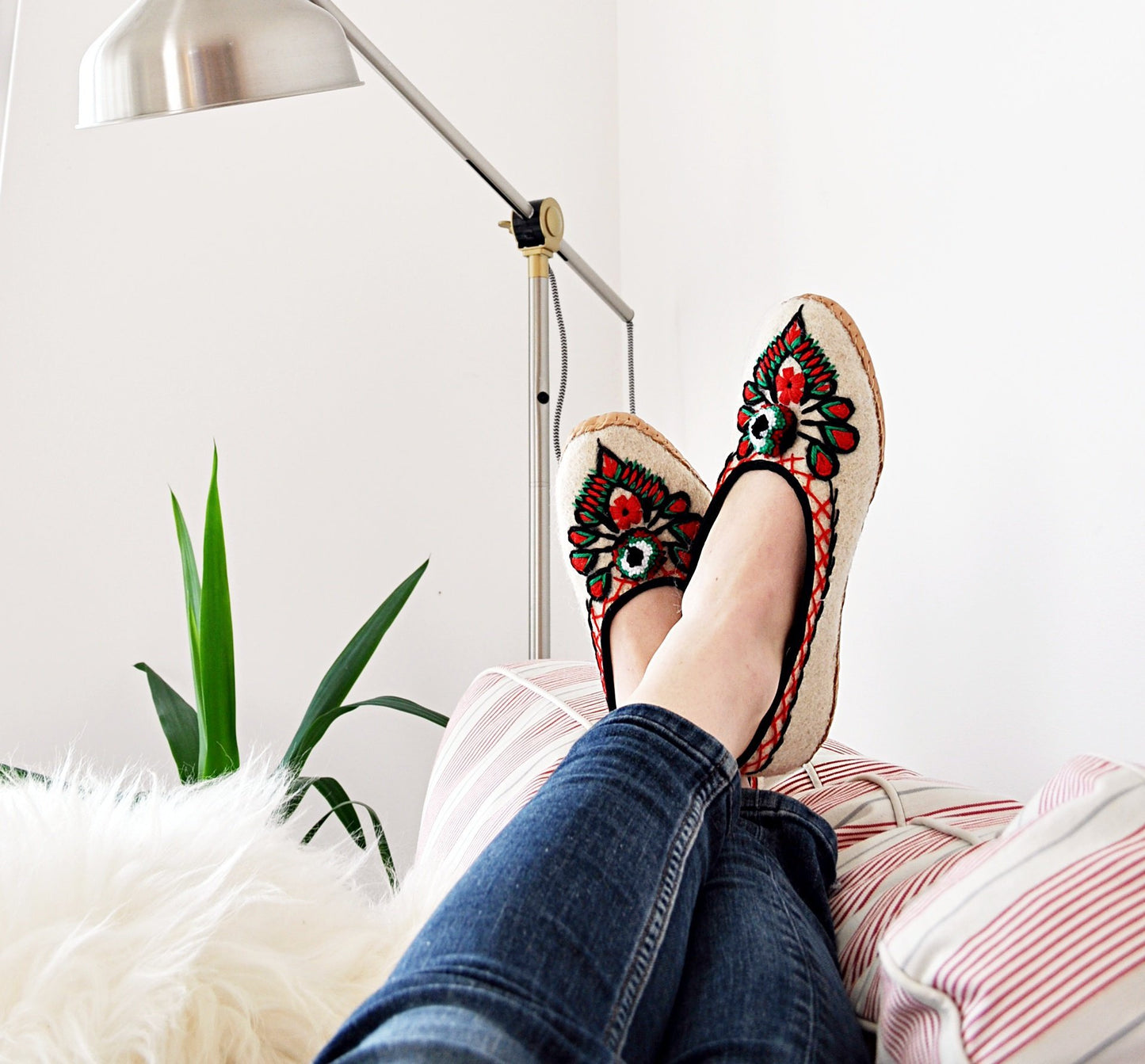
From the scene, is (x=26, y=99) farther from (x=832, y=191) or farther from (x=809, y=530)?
(x=809, y=530)

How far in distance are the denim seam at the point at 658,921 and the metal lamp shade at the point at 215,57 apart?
0.67 m

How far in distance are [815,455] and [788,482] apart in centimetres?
4

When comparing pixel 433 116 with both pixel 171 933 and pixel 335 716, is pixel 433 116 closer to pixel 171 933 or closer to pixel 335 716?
pixel 335 716

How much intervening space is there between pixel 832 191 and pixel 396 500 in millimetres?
906

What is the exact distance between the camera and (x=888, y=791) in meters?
0.60

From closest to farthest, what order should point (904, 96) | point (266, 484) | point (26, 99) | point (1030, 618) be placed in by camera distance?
point (1030, 618), point (904, 96), point (26, 99), point (266, 484)

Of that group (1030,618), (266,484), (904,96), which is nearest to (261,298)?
(266,484)

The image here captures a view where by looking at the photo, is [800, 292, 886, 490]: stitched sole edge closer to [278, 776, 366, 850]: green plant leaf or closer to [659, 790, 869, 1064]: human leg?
[659, 790, 869, 1064]: human leg

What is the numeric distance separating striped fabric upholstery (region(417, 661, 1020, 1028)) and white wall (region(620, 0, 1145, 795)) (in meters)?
0.26

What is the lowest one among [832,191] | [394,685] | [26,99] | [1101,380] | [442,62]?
[394,685]

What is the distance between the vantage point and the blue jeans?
0.30m

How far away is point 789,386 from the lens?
93 cm

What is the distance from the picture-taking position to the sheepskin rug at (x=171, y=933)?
0.38 m

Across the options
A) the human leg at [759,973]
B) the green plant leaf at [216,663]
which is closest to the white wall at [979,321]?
the human leg at [759,973]
